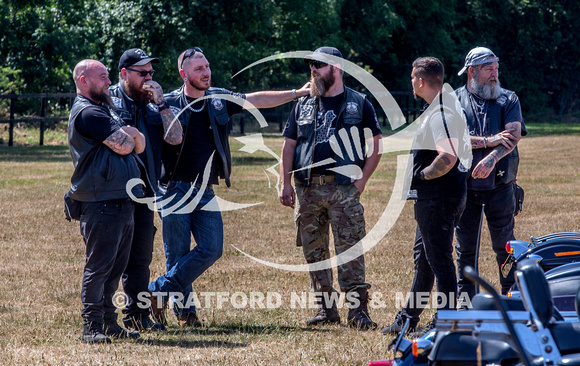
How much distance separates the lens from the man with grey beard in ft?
21.6

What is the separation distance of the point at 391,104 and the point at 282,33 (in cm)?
698

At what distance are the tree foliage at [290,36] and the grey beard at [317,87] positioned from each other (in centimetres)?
1783

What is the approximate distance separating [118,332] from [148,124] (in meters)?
1.72

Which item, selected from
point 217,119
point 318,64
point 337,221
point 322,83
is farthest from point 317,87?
point 337,221

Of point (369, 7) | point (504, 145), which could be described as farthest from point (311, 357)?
point (369, 7)

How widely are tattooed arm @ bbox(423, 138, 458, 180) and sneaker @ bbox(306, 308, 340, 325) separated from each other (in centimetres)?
159

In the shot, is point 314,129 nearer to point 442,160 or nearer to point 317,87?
point 317,87

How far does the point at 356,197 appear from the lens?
6.48 metres

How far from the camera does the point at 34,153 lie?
939 inches

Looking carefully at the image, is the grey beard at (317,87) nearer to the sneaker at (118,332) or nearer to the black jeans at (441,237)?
the black jeans at (441,237)

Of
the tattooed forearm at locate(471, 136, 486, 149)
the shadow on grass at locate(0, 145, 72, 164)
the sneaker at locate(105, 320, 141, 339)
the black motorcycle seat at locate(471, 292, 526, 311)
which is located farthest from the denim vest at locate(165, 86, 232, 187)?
the shadow on grass at locate(0, 145, 72, 164)

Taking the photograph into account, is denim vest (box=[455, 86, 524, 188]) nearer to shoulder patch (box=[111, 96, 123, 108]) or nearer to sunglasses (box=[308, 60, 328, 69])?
sunglasses (box=[308, 60, 328, 69])

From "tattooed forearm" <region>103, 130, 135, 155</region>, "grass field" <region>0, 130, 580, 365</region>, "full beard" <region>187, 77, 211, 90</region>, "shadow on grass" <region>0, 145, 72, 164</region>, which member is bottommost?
"shadow on grass" <region>0, 145, 72, 164</region>

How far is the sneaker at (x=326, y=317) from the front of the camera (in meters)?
6.50
